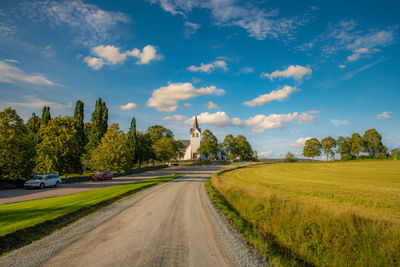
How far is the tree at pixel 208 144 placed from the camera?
8706 centimetres

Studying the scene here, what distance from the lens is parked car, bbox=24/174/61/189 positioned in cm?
2258

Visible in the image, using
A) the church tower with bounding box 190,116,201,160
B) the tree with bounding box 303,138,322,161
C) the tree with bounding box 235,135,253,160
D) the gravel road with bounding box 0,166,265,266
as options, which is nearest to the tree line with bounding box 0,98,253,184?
the gravel road with bounding box 0,166,265,266

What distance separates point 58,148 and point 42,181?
33.9 feet

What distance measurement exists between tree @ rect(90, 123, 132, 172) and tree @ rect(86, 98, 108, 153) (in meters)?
5.05

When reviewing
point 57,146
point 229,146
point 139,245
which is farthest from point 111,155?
point 229,146

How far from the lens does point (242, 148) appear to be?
101 meters

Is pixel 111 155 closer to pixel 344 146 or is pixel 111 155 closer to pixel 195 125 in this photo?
pixel 195 125

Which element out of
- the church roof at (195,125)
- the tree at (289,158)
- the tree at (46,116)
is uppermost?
the church roof at (195,125)

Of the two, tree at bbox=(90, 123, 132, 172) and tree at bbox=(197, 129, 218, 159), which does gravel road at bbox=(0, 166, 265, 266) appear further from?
tree at bbox=(197, 129, 218, 159)

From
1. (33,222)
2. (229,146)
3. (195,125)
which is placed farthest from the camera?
(229,146)

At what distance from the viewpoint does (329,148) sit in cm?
9844

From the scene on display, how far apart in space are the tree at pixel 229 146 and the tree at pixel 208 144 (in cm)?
1007

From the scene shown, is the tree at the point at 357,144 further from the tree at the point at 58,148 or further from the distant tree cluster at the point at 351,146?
the tree at the point at 58,148

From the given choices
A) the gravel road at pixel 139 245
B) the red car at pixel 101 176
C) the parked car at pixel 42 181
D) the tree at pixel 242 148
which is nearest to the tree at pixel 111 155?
the red car at pixel 101 176
